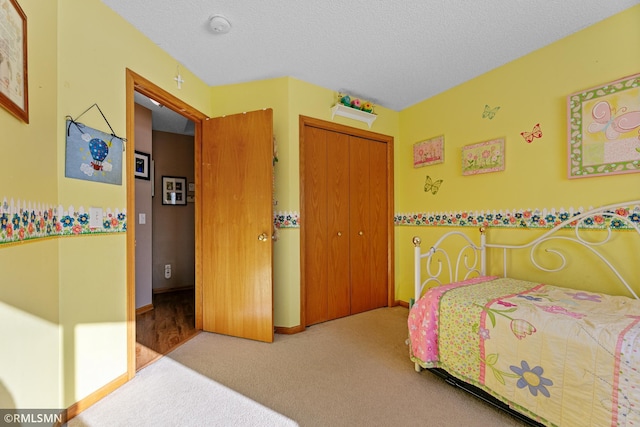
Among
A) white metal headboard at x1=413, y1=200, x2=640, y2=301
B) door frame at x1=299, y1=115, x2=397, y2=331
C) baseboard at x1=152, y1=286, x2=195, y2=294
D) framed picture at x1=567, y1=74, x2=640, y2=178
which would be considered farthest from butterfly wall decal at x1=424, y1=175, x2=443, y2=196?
baseboard at x1=152, y1=286, x2=195, y2=294

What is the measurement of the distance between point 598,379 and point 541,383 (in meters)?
0.21

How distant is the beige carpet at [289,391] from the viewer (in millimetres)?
1351

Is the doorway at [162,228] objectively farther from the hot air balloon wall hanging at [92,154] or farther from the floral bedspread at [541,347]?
the floral bedspread at [541,347]

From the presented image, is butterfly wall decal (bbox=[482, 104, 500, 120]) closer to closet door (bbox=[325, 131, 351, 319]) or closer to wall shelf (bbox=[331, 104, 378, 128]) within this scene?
wall shelf (bbox=[331, 104, 378, 128])

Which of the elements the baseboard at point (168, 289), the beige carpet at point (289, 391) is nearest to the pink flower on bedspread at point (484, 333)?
the beige carpet at point (289, 391)

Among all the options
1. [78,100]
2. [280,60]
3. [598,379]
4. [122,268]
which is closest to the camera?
[598,379]

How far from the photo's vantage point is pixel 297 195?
2463mm

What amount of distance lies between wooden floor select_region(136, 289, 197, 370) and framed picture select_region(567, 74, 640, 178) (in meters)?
3.22

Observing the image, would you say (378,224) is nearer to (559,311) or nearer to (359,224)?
(359,224)

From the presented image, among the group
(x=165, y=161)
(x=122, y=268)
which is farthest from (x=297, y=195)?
(x=165, y=161)

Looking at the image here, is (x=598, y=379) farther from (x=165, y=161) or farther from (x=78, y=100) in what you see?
(x=165, y=161)

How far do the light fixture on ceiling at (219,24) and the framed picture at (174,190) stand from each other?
2556 millimetres

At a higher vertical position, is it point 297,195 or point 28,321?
point 297,195

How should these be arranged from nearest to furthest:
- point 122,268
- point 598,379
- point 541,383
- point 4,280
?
point 4,280
point 598,379
point 541,383
point 122,268
